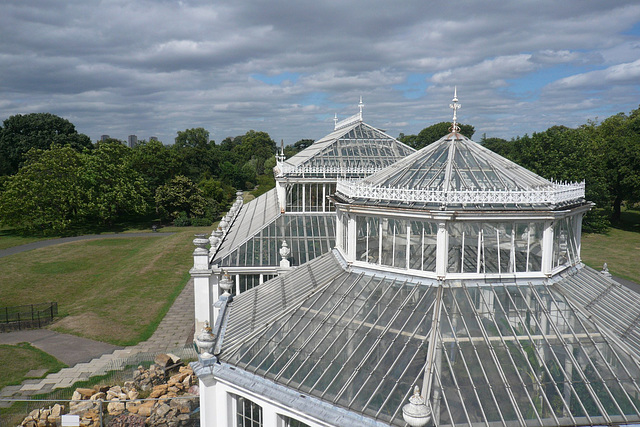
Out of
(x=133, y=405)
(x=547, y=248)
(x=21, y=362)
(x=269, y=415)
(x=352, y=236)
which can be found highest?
(x=352, y=236)

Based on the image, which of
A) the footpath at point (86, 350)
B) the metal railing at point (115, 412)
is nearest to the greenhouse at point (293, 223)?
the footpath at point (86, 350)

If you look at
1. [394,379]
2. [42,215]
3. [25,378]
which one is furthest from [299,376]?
[42,215]

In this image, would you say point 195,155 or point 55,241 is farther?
point 195,155

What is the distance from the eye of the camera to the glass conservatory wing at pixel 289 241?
987 inches

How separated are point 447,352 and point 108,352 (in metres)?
21.7

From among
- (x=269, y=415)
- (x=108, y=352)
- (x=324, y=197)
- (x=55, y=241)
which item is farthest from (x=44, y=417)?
(x=55, y=241)

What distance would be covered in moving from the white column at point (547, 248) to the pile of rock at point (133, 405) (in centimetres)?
1351

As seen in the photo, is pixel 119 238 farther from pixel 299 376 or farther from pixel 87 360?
pixel 299 376

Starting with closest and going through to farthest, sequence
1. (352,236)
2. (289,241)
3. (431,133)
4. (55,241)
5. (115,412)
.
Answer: (352,236) < (115,412) < (289,241) < (55,241) < (431,133)

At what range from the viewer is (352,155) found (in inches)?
1297

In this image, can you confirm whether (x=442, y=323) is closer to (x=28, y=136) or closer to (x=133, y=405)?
(x=133, y=405)

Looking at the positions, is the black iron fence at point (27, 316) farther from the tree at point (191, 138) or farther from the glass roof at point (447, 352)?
the tree at point (191, 138)

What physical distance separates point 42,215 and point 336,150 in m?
45.7

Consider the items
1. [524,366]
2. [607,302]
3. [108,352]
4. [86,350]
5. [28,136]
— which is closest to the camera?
[524,366]
